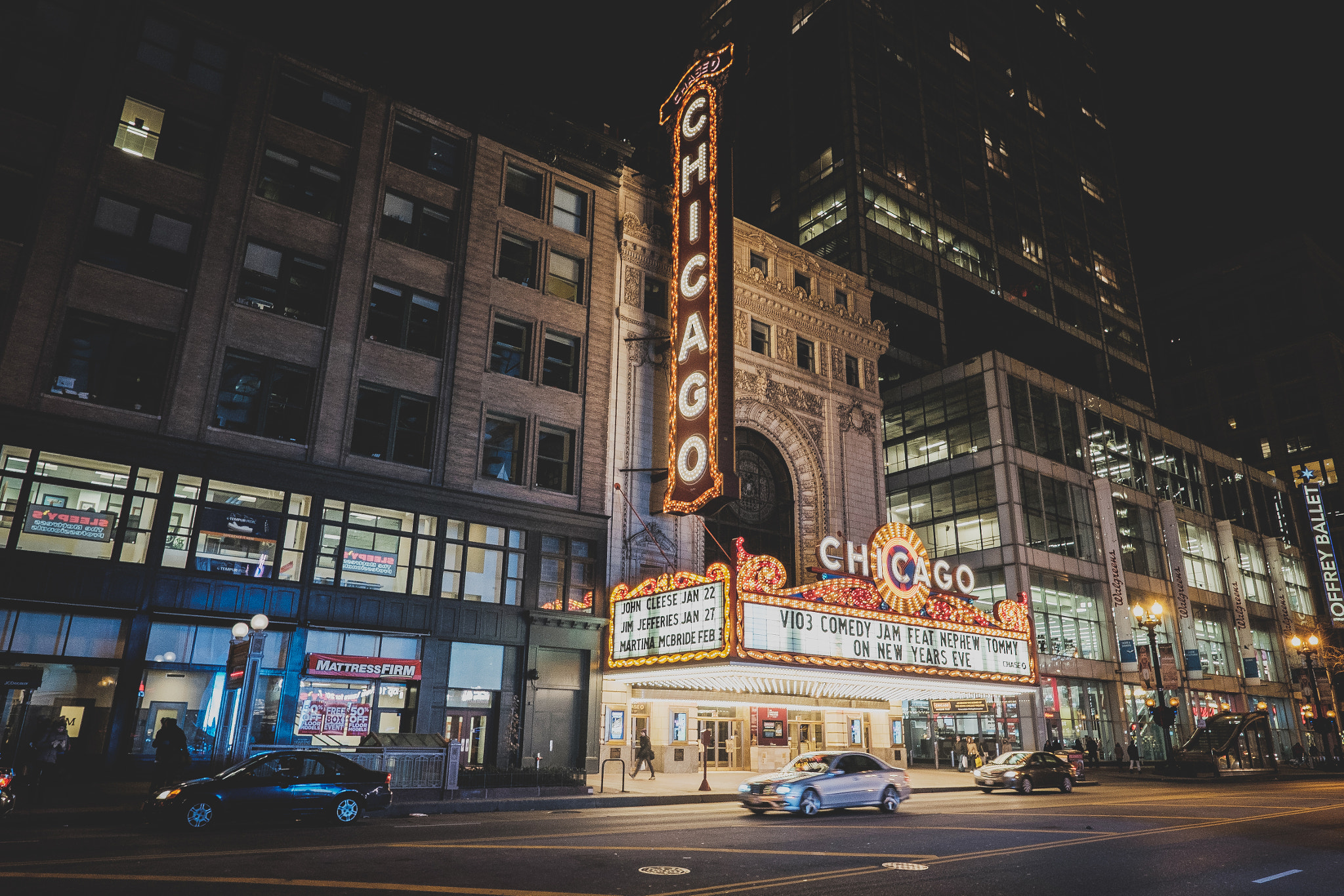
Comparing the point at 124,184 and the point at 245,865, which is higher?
the point at 124,184

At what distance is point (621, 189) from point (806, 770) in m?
25.4

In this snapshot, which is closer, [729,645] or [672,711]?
[729,645]

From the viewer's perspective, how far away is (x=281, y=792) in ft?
50.4

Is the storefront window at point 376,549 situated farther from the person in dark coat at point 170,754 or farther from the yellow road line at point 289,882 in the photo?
the yellow road line at point 289,882

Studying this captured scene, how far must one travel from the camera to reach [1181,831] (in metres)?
15.1

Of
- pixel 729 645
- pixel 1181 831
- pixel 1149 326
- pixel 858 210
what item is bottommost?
pixel 1181 831

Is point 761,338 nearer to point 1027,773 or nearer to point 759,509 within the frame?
point 759,509

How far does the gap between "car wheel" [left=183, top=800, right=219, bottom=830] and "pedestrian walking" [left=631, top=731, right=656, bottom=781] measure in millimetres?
15757

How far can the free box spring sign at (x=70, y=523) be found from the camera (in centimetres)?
2070

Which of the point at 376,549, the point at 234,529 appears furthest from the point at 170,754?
the point at 376,549

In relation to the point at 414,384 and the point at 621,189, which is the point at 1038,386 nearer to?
the point at 621,189

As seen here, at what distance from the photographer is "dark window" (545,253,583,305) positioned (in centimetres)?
3225

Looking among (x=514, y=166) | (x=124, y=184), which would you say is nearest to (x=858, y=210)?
(x=514, y=166)

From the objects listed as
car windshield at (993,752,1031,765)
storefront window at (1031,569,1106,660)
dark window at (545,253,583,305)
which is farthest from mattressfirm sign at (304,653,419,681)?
storefront window at (1031,569,1106,660)
